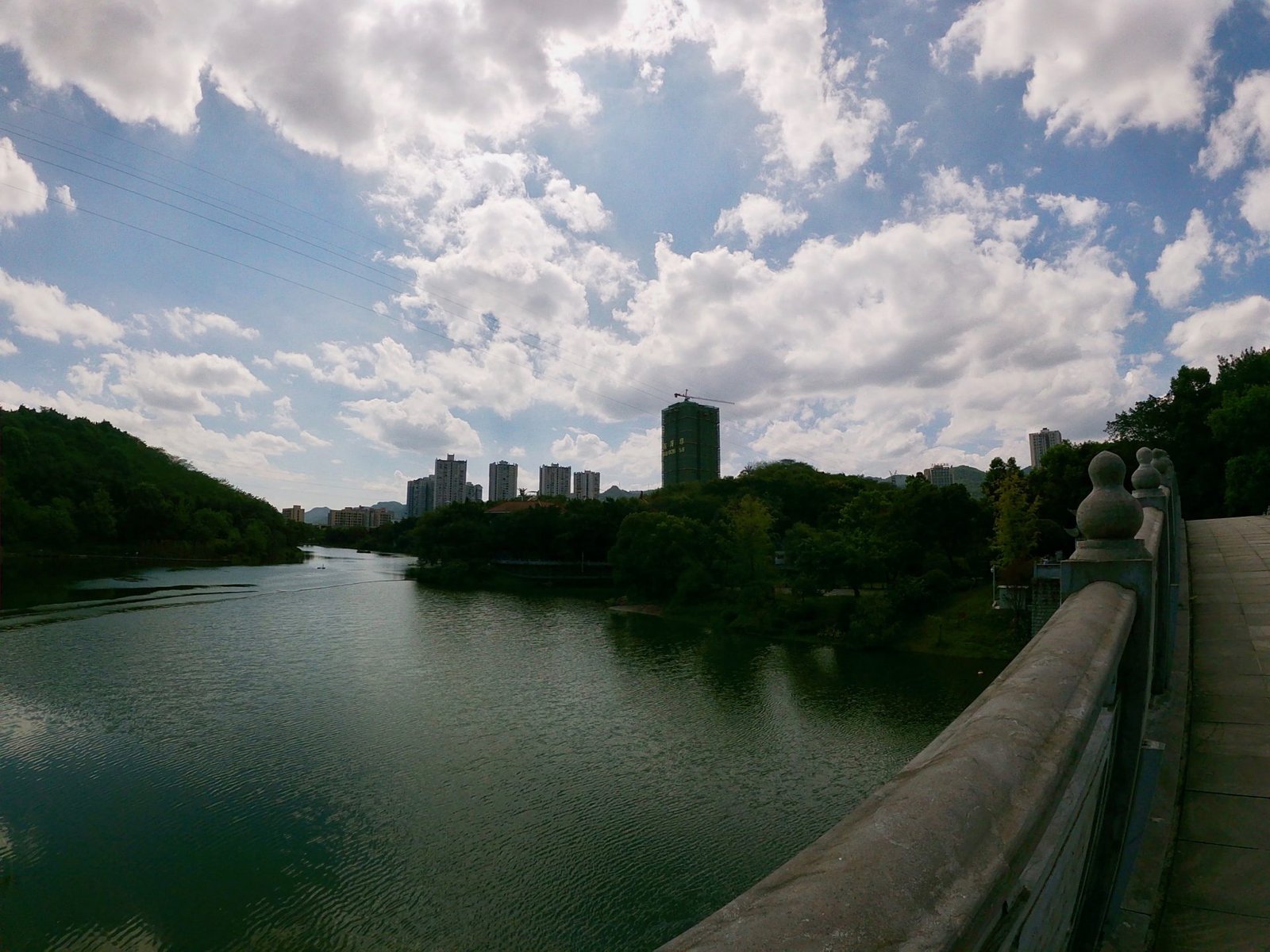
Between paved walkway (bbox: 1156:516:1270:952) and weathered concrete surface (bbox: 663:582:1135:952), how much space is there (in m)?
1.04

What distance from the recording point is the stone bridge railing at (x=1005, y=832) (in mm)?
797

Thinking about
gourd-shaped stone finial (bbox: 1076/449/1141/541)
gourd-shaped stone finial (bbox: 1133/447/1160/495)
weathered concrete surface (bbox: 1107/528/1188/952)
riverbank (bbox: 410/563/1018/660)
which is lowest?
riverbank (bbox: 410/563/1018/660)

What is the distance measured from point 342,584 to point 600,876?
132ft

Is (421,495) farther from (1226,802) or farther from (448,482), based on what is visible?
(1226,802)

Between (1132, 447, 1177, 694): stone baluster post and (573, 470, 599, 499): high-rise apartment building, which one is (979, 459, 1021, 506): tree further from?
(573, 470, 599, 499): high-rise apartment building

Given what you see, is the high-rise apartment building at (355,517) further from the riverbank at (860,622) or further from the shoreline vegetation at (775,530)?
the riverbank at (860,622)

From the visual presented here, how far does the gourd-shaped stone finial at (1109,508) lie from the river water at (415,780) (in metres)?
7.40

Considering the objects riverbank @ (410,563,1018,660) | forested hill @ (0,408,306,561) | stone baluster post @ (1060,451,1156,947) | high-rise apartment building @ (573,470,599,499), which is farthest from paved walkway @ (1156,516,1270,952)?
high-rise apartment building @ (573,470,599,499)

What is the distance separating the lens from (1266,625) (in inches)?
180

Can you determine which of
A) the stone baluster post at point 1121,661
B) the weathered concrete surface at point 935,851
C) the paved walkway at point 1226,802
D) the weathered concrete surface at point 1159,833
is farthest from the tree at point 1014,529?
the weathered concrete surface at point 935,851

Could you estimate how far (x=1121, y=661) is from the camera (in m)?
2.35

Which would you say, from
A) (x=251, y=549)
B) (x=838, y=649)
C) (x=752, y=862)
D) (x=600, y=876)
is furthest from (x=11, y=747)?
(x=251, y=549)

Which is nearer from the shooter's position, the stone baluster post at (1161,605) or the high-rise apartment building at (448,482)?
the stone baluster post at (1161,605)

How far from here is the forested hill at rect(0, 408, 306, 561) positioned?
156ft
